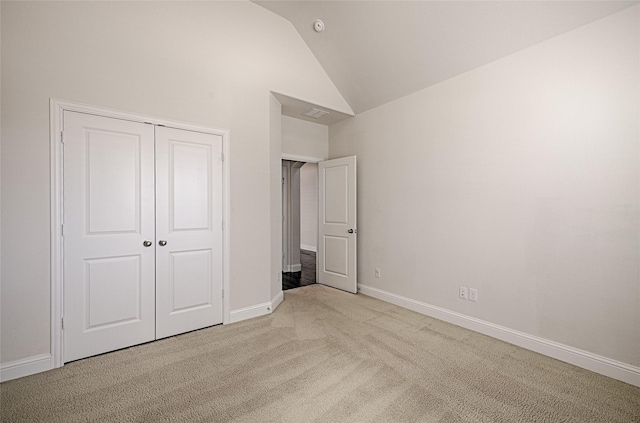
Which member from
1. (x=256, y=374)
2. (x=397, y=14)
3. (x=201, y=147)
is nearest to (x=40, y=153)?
(x=201, y=147)

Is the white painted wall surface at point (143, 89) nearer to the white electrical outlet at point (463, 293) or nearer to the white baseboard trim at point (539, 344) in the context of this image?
the white baseboard trim at point (539, 344)

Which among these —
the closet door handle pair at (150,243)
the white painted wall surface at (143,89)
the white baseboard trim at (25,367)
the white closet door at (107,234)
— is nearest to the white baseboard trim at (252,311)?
the white painted wall surface at (143,89)

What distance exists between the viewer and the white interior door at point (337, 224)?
441 centimetres

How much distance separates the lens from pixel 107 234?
8.45 ft

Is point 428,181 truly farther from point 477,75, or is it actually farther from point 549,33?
point 549,33

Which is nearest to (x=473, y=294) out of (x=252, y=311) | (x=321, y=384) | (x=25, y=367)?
(x=321, y=384)

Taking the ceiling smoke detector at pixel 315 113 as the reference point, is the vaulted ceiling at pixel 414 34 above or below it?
above

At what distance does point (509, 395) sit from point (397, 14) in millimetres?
3405

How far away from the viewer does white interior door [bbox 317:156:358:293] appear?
14.5 feet

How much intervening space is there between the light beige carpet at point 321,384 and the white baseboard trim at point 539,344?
79 mm

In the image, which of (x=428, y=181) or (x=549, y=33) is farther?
(x=428, y=181)

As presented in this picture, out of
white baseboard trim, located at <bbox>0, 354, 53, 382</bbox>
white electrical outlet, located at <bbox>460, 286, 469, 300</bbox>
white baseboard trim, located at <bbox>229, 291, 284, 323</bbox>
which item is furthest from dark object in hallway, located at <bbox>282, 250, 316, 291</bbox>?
white baseboard trim, located at <bbox>0, 354, 53, 382</bbox>

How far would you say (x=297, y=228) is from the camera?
615 cm

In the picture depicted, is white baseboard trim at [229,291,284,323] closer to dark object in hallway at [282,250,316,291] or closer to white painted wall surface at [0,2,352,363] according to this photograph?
A: white painted wall surface at [0,2,352,363]
